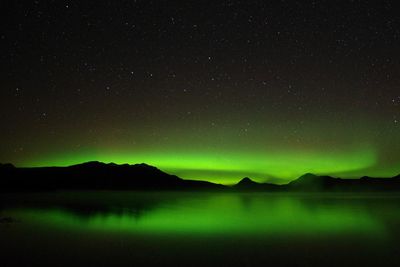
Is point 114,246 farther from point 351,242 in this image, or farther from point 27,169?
point 27,169

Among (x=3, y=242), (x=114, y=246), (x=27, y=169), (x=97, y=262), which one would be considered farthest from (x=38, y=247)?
(x=27, y=169)

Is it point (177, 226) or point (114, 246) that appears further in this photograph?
point (177, 226)

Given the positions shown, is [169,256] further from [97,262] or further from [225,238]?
[225,238]

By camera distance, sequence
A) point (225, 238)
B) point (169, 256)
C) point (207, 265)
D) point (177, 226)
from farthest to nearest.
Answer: point (177, 226) < point (225, 238) < point (169, 256) < point (207, 265)

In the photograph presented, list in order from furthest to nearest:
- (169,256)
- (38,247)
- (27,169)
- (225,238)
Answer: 1. (27,169)
2. (225,238)
3. (38,247)
4. (169,256)

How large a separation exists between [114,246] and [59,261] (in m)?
3.97

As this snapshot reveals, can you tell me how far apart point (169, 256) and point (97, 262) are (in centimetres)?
289

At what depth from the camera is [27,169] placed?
636 ft

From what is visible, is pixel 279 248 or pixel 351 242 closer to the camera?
pixel 279 248

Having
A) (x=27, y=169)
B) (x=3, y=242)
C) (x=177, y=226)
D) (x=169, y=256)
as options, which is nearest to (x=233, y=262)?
(x=169, y=256)

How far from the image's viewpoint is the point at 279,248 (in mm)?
18016

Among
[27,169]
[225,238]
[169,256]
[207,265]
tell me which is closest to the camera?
[207,265]

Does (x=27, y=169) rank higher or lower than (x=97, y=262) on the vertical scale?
higher

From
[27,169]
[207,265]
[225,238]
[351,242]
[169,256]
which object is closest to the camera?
[207,265]
